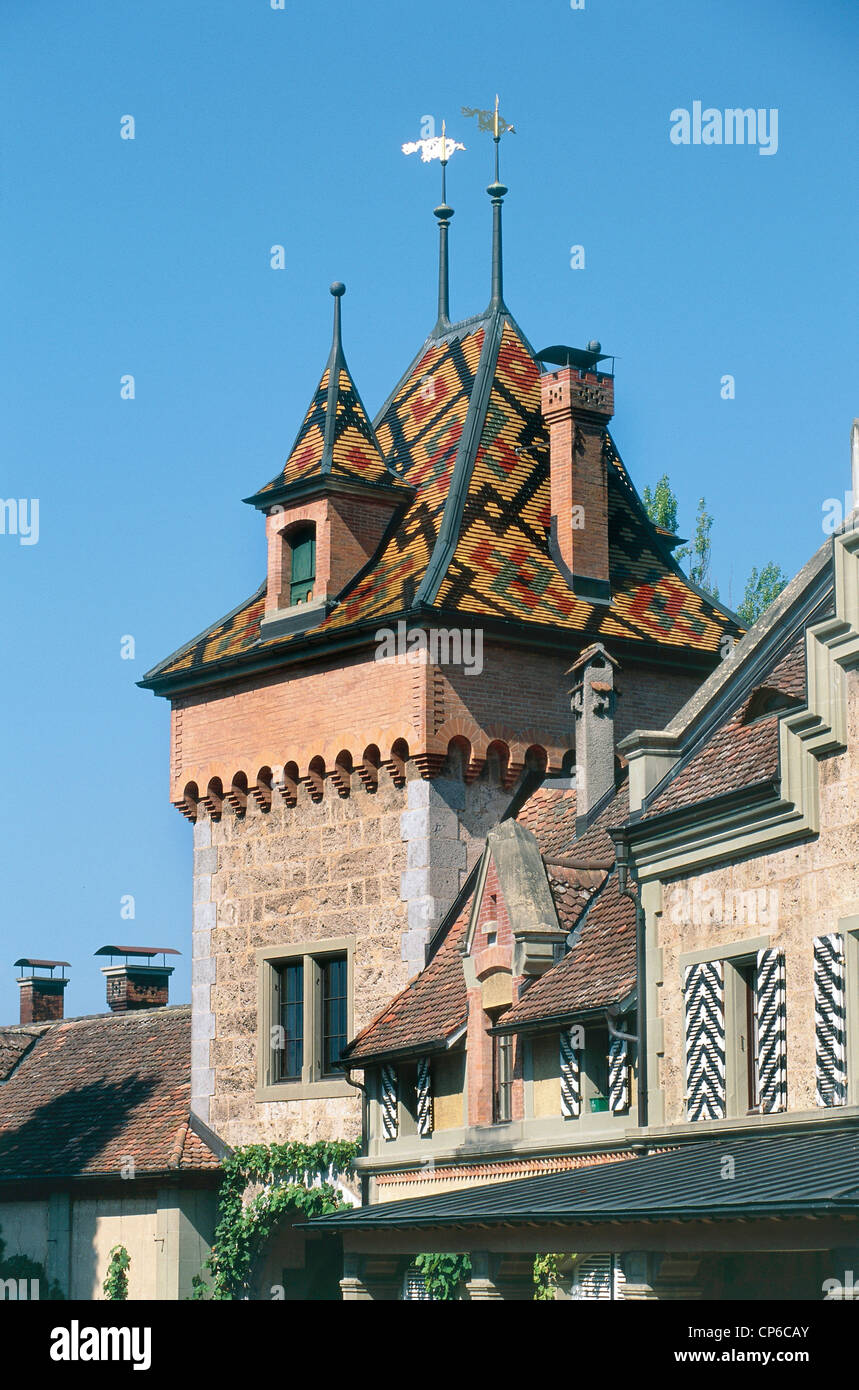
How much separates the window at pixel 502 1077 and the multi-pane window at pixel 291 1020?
16.1 ft

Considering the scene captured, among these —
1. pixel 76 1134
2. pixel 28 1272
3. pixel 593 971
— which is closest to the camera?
pixel 593 971

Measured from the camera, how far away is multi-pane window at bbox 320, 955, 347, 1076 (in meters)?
29.2

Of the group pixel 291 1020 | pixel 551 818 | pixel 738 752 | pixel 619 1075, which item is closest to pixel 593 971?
pixel 619 1075

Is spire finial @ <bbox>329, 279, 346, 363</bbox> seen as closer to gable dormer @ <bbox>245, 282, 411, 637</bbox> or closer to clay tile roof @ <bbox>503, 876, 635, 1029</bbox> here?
gable dormer @ <bbox>245, 282, 411, 637</bbox>

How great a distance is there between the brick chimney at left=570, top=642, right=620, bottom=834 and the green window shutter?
5.06 meters

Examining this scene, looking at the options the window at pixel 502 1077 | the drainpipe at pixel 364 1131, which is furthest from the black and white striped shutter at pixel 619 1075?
the drainpipe at pixel 364 1131

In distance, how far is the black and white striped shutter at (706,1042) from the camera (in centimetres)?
2098

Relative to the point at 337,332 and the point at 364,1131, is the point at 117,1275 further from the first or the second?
the point at 337,332

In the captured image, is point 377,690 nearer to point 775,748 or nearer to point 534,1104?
point 534,1104

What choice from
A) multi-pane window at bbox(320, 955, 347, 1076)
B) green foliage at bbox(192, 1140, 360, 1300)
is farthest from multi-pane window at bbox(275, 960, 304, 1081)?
green foliage at bbox(192, 1140, 360, 1300)

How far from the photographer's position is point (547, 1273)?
23.4 metres

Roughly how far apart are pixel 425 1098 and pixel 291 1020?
3952 mm

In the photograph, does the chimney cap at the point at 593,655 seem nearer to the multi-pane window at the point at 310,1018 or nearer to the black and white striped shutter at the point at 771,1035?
the multi-pane window at the point at 310,1018
